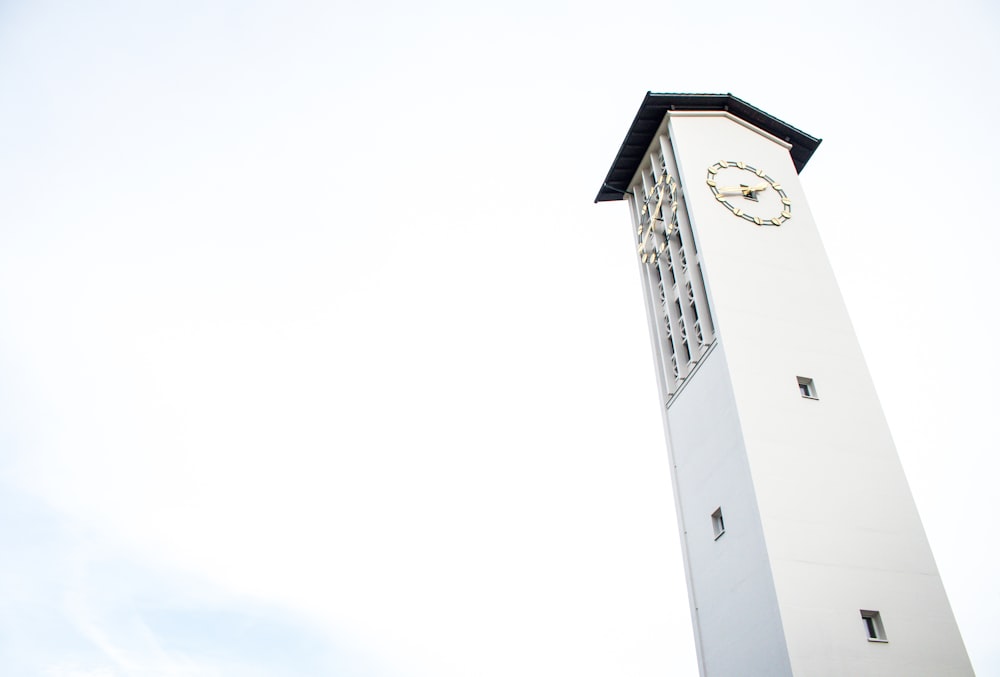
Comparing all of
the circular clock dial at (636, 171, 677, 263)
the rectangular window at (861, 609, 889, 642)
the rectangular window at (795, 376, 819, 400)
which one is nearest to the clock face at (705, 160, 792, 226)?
the circular clock dial at (636, 171, 677, 263)

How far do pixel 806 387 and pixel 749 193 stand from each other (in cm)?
836

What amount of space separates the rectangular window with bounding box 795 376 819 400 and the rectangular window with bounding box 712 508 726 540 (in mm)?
4160

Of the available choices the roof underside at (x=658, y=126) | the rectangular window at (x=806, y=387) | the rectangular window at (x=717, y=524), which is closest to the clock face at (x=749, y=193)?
the roof underside at (x=658, y=126)

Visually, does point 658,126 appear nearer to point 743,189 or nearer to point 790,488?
point 743,189

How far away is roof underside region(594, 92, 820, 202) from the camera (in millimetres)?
30234

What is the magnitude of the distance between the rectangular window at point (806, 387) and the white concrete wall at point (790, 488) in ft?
0.78

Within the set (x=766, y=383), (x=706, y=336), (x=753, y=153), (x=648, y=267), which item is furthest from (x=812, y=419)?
(x=753, y=153)

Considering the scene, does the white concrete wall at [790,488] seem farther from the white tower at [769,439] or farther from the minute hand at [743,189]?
the minute hand at [743,189]

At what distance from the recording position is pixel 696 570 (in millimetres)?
21266

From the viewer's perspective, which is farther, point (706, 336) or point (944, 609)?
point (706, 336)

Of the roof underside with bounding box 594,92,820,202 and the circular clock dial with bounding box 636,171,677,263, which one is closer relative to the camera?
the circular clock dial with bounding box 636,171,677,263

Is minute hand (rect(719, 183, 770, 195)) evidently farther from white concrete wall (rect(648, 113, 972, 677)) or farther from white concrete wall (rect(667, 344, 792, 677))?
white concrete wall (rect(667, 344, 792, 677))

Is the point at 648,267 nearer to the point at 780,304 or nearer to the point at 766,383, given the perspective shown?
the point at 780,304

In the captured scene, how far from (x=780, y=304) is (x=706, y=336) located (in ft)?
8.76
